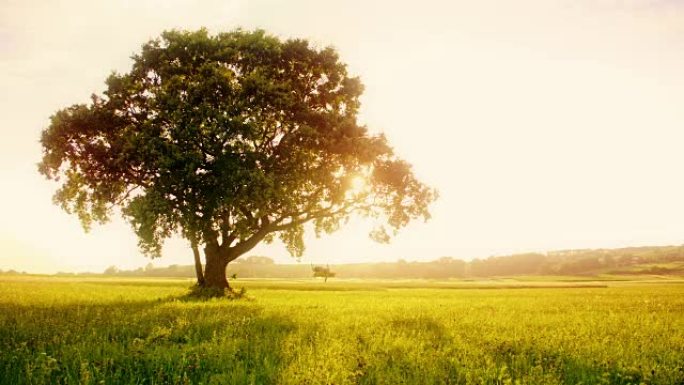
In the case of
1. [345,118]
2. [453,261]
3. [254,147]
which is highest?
[345,118]

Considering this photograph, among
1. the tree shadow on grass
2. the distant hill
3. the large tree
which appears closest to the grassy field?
the tree shadow on grass

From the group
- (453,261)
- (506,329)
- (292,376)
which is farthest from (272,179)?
(453,261)

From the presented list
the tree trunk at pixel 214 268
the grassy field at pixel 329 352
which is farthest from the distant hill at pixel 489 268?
the grassy field at pixel 329 352

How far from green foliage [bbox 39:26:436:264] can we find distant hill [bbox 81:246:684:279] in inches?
4540

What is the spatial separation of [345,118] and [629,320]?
19.4 m

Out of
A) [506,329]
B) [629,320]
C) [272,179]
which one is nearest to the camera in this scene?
[506,329]

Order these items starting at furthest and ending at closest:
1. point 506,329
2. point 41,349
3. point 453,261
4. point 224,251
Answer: point 453,261 → point 224,251 → point 506,329 → point 41,349

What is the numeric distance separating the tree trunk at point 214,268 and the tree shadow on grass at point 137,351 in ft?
61.2

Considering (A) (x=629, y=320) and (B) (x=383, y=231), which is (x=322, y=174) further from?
(A) (x=629, y=320)

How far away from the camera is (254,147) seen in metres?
29.6

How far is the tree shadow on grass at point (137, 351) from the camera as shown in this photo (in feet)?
23.7

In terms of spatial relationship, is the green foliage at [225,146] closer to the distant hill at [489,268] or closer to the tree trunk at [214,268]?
the tree trunk at [214,268]

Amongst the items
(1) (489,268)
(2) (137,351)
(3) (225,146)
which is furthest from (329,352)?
(1) (489,268)

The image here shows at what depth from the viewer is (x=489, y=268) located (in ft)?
516
